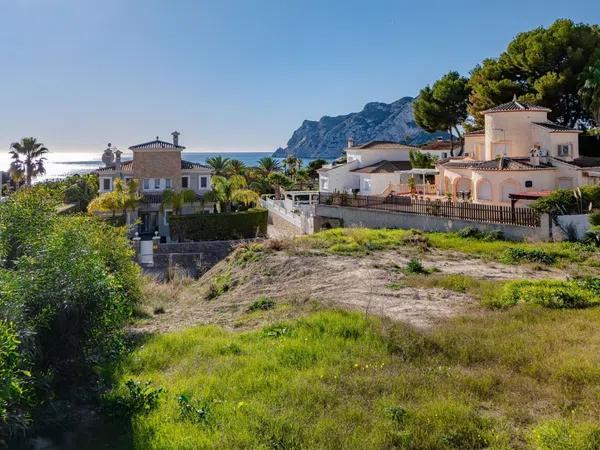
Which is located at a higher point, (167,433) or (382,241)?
(382,241)

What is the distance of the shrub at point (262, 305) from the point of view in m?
13.4

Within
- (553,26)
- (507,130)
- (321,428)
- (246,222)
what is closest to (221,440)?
(321,428)

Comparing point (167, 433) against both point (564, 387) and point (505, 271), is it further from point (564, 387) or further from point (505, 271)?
point (505, 271)

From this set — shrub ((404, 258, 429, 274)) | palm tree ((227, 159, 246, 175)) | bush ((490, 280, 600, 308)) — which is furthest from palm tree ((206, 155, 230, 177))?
bush ((490, 280, 600, 308))

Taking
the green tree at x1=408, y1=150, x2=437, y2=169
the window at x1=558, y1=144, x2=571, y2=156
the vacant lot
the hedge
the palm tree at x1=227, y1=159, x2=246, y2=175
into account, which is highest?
the palm tree at x1=227, y1=159, x2=246, y2=175

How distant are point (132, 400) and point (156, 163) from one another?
110 feet

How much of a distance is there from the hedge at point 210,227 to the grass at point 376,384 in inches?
817

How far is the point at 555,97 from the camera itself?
39.3 meters

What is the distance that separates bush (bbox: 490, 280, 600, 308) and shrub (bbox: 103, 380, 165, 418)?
8169mm

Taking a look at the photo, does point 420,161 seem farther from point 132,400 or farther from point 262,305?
point 132,400

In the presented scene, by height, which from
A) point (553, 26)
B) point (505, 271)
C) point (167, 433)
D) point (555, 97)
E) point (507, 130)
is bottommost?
point (167, 433)

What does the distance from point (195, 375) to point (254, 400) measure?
1656 mm

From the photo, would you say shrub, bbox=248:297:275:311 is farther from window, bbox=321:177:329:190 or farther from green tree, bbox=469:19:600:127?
window, bbox=321:177:329:190

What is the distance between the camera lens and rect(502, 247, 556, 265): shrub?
57.4ft
